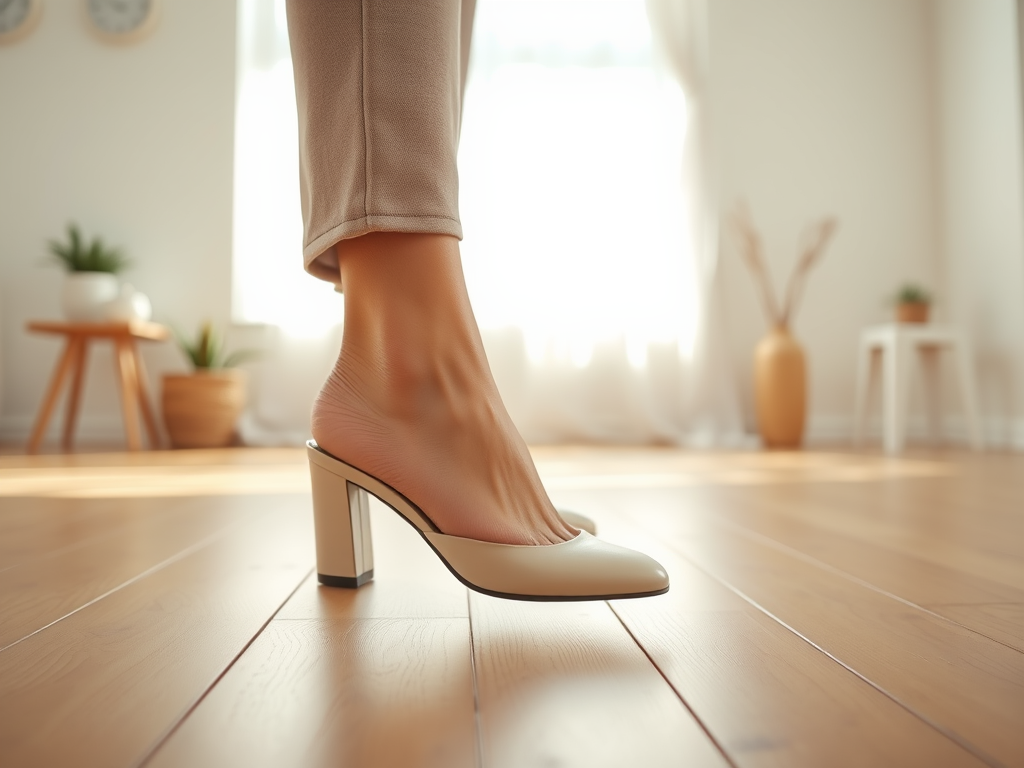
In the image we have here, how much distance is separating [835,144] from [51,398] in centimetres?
320

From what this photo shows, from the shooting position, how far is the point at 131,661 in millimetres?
462

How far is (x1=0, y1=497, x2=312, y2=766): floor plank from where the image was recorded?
0.35 metres

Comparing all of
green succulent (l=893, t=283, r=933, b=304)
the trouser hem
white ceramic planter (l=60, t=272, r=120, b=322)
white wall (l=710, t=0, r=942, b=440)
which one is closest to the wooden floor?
the trouser hem

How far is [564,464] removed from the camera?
2.18 m

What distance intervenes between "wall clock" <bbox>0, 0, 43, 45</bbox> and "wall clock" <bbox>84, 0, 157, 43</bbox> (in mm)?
196

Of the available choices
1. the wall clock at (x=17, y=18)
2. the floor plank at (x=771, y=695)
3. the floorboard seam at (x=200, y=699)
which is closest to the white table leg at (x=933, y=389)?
the floor plank at (x=771, y=695)

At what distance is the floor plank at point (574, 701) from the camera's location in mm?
343

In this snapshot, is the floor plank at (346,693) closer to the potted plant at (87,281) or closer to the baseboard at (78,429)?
the potted plant at (87,281)

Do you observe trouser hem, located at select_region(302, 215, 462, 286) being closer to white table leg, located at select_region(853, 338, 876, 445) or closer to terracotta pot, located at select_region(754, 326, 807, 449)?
terracotta pot, located at select_region(754, 326, 807, 449)

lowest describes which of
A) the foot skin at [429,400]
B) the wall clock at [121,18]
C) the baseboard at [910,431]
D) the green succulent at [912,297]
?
the baseboard at [910,431]

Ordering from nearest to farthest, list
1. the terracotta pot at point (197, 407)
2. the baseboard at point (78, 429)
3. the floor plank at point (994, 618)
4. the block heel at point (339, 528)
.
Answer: the floor plank at point (994, 618) < the block heel at point (339, 528) < the terracotta pot at point (197, 407) < the baseboard at point (78, 429)

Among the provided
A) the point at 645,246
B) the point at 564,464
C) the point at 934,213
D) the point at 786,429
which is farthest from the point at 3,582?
the point at 934,213

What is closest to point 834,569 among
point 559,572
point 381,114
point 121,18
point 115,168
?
point 559,572

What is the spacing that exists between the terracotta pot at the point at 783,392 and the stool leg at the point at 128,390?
85.9 inches
